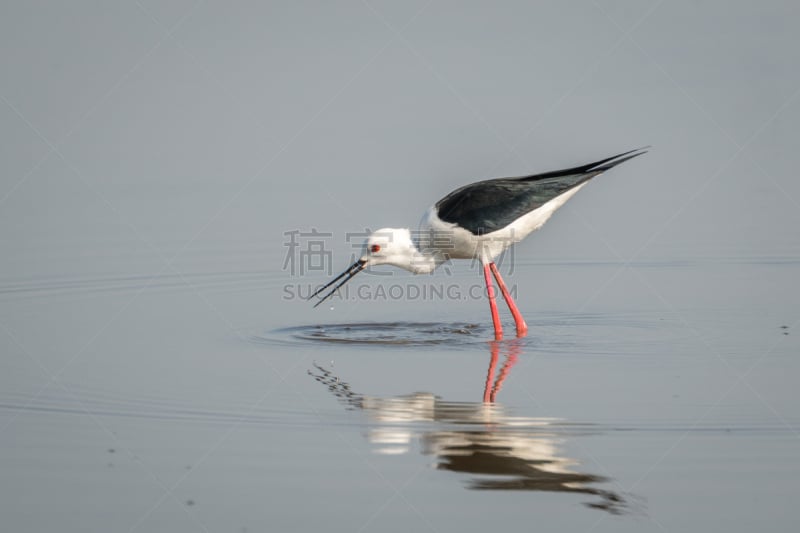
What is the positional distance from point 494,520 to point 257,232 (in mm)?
7388

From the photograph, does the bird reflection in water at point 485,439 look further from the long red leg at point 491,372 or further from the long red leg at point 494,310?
the long red leg at point 494,310

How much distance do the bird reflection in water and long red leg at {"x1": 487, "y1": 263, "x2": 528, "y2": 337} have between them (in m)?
1.56

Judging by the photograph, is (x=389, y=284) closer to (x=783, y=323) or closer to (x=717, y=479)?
(x=783, y=323)

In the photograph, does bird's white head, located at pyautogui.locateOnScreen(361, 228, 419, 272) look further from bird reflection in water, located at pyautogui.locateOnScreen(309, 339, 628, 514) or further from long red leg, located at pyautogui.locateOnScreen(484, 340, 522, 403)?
bird reflection in water, located at pyautogui.locateOnScreen(309, 339, 628, 514)

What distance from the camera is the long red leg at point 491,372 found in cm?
739

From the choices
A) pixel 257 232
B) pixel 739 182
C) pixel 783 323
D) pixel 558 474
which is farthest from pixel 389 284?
pixel 558 474

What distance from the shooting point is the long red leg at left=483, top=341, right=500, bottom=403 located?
739 cm

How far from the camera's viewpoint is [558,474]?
19.3 ft

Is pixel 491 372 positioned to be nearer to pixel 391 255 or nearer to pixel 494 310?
pixel 494 310

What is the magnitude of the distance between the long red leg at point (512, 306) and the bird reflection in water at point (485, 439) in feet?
5.12

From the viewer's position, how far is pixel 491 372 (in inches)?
316

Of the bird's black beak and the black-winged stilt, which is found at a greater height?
the black-winged stilt

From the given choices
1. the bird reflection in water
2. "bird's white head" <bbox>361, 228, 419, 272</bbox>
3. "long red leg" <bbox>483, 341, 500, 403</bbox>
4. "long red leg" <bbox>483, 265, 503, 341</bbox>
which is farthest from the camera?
"bird's white head" <bbox>361, 228, 419, 272</bbox>

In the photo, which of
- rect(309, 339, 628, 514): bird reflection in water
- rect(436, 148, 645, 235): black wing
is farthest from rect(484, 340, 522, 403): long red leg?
rect(436, 148, 645, 235): black wing
